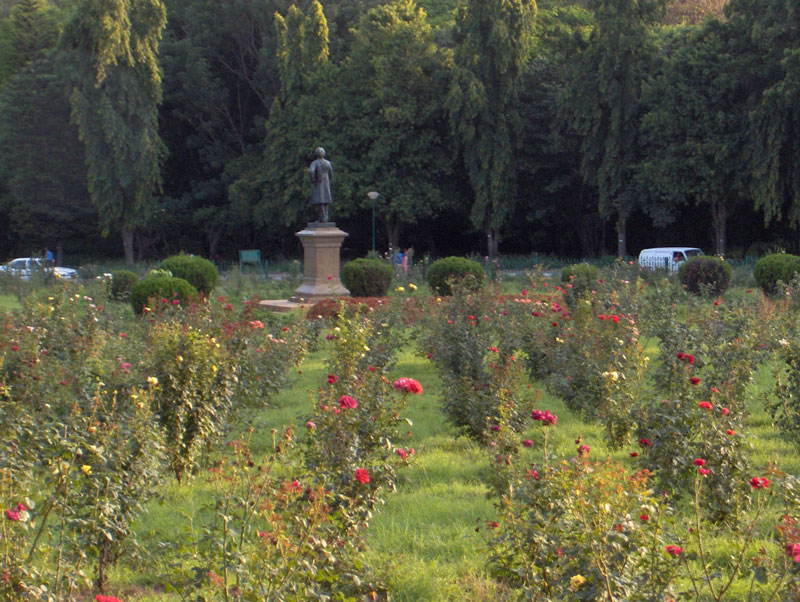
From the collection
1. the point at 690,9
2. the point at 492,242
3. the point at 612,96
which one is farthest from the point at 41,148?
the point at 690,9

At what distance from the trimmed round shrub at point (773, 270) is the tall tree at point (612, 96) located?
34.9ft

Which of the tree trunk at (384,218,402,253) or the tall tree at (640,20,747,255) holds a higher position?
the tall tree at (640,20,747,255)

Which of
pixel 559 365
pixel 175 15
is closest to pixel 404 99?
pixel 175 15

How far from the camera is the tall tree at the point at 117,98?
104 feet

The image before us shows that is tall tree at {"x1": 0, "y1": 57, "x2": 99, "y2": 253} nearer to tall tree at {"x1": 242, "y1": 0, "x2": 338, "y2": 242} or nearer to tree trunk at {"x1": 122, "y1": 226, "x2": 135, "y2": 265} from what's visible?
tree trunk at {"x1": 122, "y1": 226, "x2": 135, "y2": 265}

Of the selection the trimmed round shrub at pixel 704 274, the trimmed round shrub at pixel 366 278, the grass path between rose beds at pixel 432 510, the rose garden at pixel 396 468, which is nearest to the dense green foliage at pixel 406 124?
the trimmed round shrub at pixel 704 274

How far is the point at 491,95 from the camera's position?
31438mm

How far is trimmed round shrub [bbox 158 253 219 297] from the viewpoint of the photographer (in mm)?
18047

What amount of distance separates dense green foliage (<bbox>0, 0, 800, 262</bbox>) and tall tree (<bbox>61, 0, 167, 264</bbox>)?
0.26 feet

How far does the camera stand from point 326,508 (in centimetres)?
329

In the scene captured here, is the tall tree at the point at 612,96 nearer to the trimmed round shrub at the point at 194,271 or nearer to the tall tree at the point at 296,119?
the tall tree at the point at 296,119

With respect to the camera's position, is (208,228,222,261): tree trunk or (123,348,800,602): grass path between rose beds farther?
(208,228,222,261): tree trunk

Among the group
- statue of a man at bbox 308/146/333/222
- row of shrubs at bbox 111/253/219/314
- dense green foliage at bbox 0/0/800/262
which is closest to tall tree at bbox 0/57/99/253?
dense green foliage at bbox 0/0/800/262

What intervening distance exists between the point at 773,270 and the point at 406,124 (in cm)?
1680
